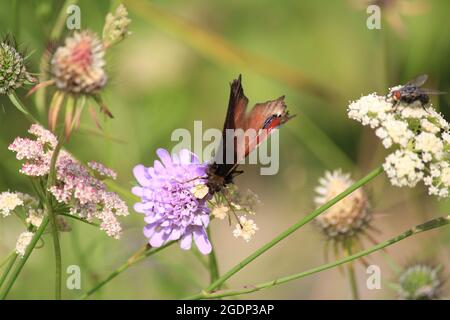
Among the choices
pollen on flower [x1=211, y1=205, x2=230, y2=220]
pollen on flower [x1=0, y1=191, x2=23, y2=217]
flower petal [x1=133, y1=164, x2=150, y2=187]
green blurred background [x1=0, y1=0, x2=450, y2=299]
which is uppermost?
green blurred background [x1=0, y1=0, x2=450, y2=299]

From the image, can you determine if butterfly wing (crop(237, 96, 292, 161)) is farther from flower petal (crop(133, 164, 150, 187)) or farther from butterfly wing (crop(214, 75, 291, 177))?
flower petal (crop(133, 164, 150, 187))

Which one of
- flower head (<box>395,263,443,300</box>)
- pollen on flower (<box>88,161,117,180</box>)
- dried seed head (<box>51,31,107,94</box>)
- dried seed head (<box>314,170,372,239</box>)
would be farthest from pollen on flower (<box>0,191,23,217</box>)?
flower head (<box>395,263,443,300</box>)

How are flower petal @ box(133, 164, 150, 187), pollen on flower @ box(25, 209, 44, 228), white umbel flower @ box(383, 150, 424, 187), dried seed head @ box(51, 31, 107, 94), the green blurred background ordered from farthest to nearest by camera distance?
the green blurred background → flower petal @ box(133, 164, 150, 187) → pollen on flower @ box(25, 209, 44, 228) → white umbel flower @ box(383, 150, 424, 187) → dried seed head @ box(51, 31, 107, 94)

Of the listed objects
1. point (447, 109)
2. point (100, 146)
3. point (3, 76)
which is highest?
point (100, 146)

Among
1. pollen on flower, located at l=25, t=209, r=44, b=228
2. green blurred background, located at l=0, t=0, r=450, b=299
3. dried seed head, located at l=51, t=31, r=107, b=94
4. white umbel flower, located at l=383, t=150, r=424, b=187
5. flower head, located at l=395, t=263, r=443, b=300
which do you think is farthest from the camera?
green blurred background, located at l=0, t=0, r=450, b=299

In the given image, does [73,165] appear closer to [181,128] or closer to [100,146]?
[100,146]

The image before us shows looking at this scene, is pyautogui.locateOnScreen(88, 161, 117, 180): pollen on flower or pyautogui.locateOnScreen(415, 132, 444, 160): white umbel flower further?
pyautogui.locateOnScreen(88, 161, 117, 180): pollen on flower

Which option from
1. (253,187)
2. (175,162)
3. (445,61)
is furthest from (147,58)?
(175,162)
